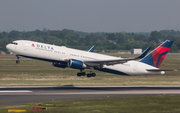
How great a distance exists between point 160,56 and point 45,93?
2564 centimetres

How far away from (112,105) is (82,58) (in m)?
20.2

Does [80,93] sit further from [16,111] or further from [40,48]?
[16,111]

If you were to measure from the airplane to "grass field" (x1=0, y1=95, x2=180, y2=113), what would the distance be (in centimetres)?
1000

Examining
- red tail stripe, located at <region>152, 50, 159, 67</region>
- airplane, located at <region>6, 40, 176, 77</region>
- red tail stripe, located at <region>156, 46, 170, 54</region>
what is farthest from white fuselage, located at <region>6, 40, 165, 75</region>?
red tail stripe, located at <region>156, 46, 170, 54</region>

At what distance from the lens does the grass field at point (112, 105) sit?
102 ft

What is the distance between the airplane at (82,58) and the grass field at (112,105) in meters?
10.00

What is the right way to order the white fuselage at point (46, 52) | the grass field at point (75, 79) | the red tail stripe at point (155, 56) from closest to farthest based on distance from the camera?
the white fuselage at point (46, 52) < the red tail stripe at point (155, 56) < the grass field at point (75, 79)

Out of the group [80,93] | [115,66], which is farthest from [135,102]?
[115,66]

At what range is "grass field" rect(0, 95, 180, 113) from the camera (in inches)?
1226

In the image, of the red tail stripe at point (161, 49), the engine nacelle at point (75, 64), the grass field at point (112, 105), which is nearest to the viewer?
the grass field at point (112, 105)

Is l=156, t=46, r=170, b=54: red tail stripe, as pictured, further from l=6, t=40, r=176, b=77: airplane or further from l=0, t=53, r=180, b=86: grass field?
l=0, t=53, r=180, b=86: grass field

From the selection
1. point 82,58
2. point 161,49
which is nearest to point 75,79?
point 82,58

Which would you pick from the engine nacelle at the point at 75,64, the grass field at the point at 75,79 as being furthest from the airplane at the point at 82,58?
the grass field at the point at 75,79

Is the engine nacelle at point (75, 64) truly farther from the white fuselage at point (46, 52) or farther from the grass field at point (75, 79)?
the grass field at point (75, 79)
